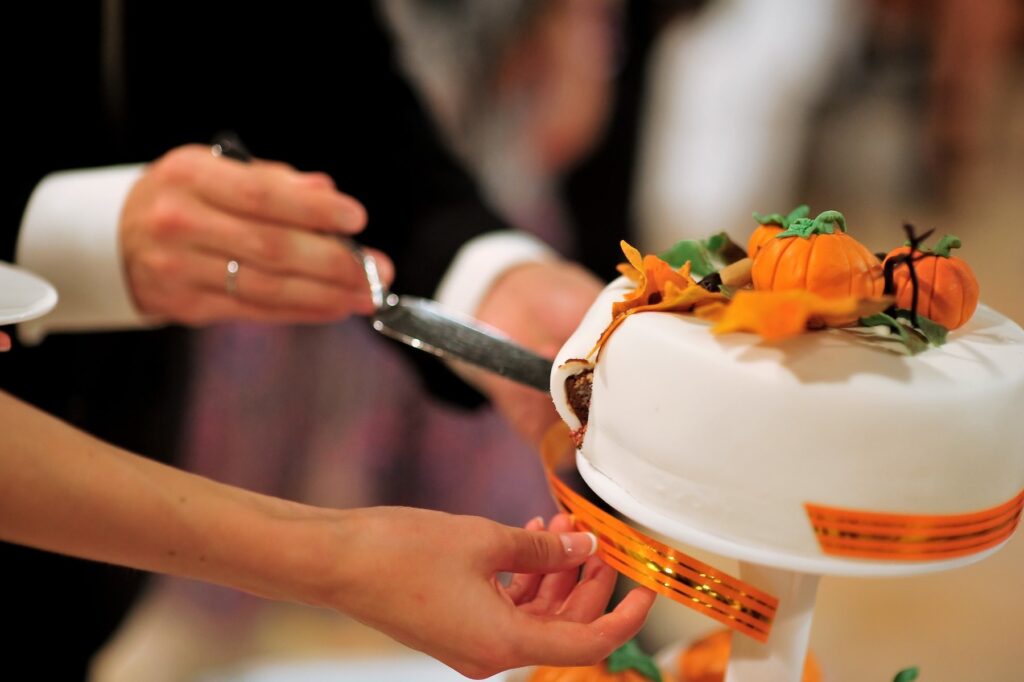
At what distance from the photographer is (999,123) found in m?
1.65

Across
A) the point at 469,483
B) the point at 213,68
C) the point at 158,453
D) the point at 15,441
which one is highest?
the point at 213,68

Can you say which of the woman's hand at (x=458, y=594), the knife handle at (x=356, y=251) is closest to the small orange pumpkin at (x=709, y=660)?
the woman's hand at (x=458, y=594)

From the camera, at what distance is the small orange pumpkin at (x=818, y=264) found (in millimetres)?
466

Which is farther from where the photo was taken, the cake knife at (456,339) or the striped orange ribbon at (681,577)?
the cake knife at (456,339)

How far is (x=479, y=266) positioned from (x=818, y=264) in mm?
526

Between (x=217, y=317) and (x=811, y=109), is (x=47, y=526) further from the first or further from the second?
(x=811, y=109)

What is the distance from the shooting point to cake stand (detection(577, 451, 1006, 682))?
A: 1.49 feet

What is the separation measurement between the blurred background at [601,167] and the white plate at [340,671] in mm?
34

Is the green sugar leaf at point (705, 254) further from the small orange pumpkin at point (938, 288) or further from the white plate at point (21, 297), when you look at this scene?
the white plate at point (21, 297)

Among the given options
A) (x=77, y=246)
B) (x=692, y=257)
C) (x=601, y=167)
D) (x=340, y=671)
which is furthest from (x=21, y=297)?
(x=601, y=167)

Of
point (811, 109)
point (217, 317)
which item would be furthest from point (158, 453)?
point (811, 109)

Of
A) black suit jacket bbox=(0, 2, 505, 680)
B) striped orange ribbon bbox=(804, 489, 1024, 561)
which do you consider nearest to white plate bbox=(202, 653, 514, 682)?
black suit jacket bbox=(0, 2, 505, 680)

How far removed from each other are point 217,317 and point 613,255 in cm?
93

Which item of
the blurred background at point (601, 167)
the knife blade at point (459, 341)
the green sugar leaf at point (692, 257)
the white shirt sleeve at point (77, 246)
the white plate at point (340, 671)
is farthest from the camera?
the blurred background at point (601, 167)
